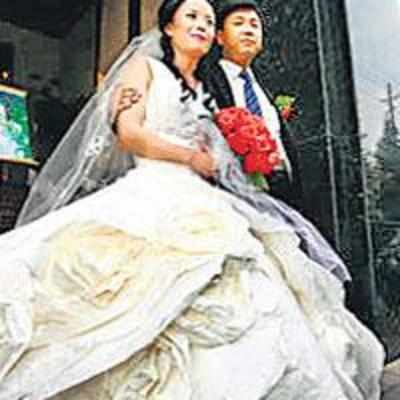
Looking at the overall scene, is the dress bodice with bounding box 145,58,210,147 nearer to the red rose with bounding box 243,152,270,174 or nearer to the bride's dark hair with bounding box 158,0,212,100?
the bride's dark hair with bounding box 158,0,212,100

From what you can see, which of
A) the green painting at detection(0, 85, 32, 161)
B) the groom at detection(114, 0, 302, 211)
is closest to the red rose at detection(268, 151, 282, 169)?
the groom at detection(114, 0, 302, 211)

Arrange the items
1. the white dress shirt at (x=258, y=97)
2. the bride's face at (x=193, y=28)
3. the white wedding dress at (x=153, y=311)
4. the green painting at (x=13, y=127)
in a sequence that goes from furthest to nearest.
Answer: the green painting at (x=13, y=127), the white dress shirt at (x=258, y=97), the bride's face at (x=193, y=28), the white wedding dress at (x=153, y=311)

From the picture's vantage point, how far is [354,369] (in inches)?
52.5

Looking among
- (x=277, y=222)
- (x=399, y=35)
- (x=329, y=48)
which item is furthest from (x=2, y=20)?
(x=277, y=222)

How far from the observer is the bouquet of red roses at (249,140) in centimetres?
130

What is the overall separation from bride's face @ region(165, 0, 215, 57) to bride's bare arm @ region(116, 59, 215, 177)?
0.19 m

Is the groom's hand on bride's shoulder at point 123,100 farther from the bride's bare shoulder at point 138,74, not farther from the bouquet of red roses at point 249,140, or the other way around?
the bouquet of red roses at point 249,140

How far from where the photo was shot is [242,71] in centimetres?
158

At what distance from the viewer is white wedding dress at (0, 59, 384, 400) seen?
95cm

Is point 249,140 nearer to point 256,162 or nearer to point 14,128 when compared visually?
point 256,162

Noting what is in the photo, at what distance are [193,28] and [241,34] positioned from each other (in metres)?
0.18

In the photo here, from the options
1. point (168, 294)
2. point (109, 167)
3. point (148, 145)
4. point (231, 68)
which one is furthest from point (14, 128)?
point (168, 294)

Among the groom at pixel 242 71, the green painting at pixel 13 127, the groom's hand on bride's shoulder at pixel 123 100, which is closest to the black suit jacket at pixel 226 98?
the groom at pixel 242 71

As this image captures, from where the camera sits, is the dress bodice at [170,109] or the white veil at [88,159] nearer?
the dress bodice at [170,109]
